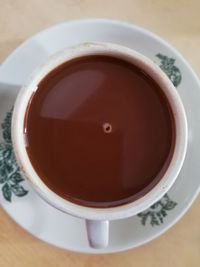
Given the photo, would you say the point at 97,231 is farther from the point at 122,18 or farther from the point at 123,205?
the point at 122,18

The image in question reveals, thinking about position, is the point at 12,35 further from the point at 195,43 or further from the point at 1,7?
the point at 195,43

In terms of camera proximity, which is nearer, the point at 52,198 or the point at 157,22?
the point at 52,198

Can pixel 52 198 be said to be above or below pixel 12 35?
below

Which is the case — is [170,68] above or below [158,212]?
above

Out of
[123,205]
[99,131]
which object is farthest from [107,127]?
[123,205]

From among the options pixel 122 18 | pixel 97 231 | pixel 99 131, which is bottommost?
pixel 97 231

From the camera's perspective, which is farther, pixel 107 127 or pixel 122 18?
pixel 122 18

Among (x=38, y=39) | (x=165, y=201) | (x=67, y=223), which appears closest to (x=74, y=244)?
(x=67, y=223)

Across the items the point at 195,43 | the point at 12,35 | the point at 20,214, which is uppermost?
the point at 12,35
